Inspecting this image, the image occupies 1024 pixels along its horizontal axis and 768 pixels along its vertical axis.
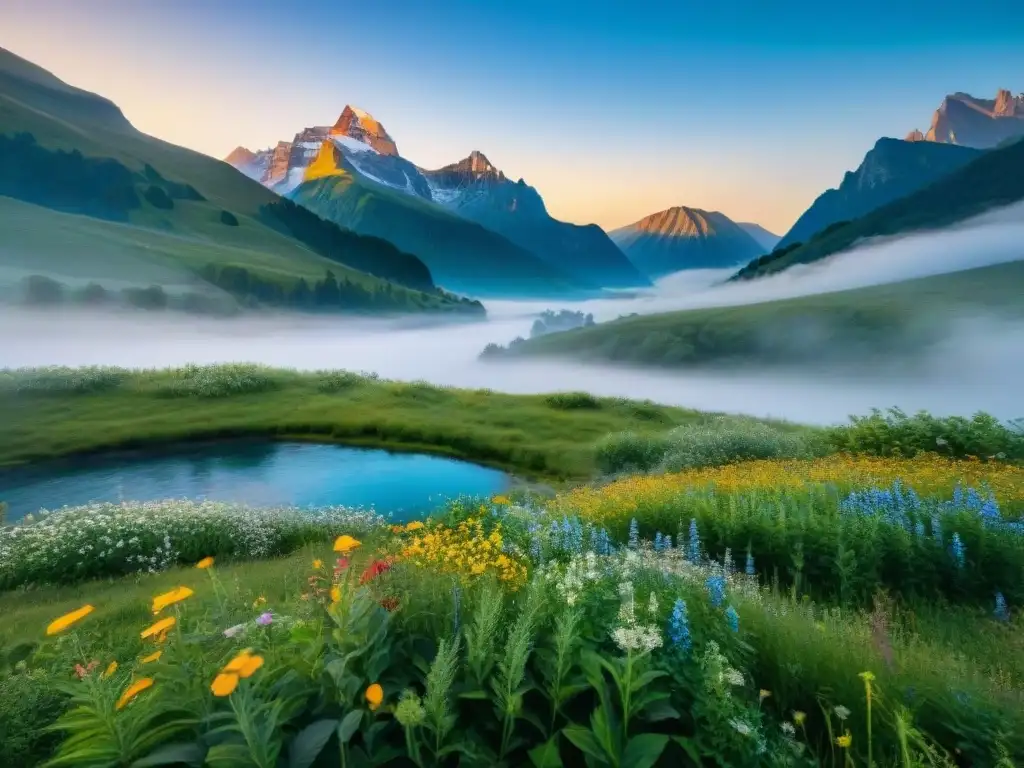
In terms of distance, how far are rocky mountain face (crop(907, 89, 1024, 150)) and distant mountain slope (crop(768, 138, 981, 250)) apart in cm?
930

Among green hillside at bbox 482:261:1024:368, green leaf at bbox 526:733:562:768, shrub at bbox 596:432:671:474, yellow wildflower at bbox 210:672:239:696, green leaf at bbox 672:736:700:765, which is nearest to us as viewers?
yellow wildflower at bbox 210:672:239:696

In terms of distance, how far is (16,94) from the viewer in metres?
91.1

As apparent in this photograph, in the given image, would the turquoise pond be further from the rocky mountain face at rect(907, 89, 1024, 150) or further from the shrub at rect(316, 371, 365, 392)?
the rocky mountain face at rect(907, 89, 1024, 150)

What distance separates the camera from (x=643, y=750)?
2379 millimetres

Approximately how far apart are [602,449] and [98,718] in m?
21.6

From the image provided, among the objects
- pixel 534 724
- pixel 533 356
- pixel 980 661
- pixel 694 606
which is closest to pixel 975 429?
pixel 980 661

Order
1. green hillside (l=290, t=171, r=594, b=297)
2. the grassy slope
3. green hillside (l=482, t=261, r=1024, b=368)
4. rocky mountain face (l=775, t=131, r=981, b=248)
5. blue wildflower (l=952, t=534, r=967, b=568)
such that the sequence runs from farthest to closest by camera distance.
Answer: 1. green hillside (l=290, t=171, r=594, b=297)
2. rocky mountain face (l=775, t=131, r=981, b=248)
3. green hillside (l=482, t=261, r=1024, b=368)
4. the grassy slope
5. blue wildflower (l=952, t=534, r=967, b=568)

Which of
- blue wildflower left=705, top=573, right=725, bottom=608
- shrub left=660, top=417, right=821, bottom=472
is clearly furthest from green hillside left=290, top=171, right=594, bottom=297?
blue wildflower left=705, top=573, right=725, bottom=608

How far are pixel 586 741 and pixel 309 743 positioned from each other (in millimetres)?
1234

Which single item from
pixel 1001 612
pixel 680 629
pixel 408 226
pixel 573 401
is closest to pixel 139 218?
pixel 573 401

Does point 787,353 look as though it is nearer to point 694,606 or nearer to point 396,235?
point 694,606

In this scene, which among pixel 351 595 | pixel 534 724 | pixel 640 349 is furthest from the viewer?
pixel 640 349

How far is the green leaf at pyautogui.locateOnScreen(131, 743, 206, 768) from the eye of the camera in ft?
6.68

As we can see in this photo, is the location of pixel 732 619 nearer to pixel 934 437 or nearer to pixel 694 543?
pixel 694 543
